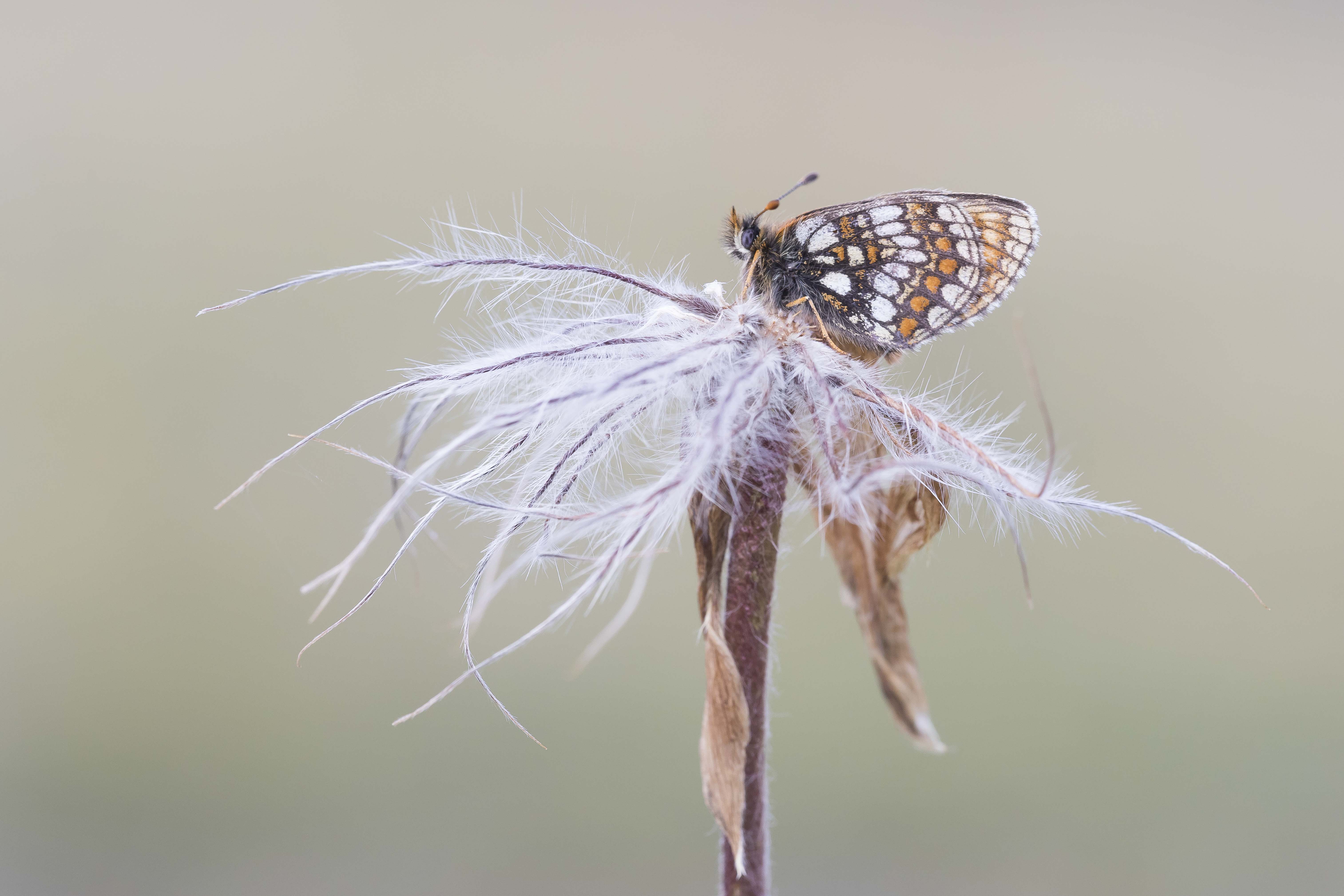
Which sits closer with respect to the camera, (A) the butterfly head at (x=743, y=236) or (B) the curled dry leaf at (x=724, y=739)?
(B) the curled dry leaf at (x=724, y=739)

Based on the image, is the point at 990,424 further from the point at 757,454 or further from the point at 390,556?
the point at 390,556

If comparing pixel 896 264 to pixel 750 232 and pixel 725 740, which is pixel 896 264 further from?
pixel 725 740

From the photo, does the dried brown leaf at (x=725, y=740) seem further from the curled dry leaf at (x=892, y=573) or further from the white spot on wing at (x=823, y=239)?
the white spot on wing at (x=823, y=239)

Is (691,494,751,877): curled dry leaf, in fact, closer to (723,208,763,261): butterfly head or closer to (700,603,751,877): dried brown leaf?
(700,603,751,877): dried brown leaf

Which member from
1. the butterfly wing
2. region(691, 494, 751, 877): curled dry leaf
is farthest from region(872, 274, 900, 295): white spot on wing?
region(691, 494, 751, 877): curled dry leaf

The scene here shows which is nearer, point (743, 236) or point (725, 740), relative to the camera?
point (725, 740)

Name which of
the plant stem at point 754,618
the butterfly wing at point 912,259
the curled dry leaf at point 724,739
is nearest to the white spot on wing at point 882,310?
the butterfly wing at point 912,259

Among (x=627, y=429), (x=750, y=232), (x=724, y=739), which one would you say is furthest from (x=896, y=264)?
(x=724, y=739)
